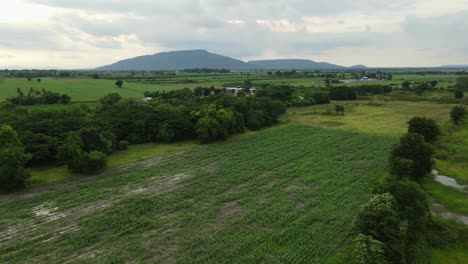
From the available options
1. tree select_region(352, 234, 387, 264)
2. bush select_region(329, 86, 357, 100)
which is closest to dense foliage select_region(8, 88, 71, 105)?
bush select_region(329, 86, 357, 100)

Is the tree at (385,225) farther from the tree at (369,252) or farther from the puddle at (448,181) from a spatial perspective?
the puddle at (448,181)

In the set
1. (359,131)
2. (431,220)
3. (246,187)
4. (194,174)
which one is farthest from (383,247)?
(359,131)

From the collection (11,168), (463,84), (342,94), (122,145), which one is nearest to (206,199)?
(11,168)

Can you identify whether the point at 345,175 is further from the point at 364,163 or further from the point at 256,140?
the point at 256,140

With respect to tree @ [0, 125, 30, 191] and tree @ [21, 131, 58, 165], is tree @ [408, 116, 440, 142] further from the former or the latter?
tree @ [0, 125, 30, 191]

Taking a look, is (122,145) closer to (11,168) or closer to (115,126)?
(115,126)

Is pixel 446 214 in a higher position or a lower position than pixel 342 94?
lower

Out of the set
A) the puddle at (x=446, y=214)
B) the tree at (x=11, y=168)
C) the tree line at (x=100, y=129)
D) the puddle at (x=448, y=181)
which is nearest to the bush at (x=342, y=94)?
the tree line at (x=100, y=129)
